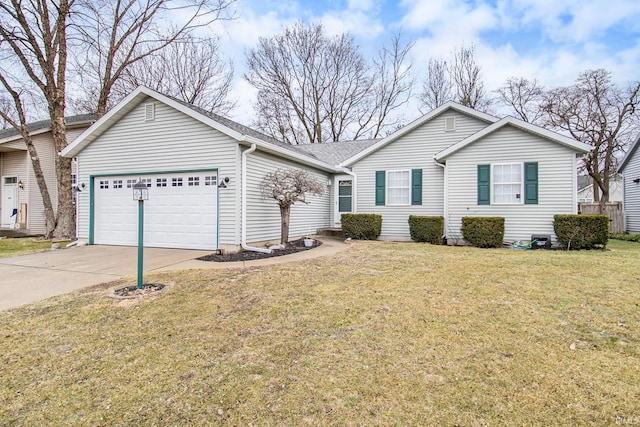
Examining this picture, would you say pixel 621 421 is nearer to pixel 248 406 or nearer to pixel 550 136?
pixel 248 406

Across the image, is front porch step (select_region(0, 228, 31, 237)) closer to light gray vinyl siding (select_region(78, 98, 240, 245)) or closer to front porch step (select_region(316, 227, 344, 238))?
light gray vinyl siding (select_region(78, 98, 240, 245))

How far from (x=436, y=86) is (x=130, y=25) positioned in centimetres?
1943

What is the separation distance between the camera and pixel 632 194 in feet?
50.5

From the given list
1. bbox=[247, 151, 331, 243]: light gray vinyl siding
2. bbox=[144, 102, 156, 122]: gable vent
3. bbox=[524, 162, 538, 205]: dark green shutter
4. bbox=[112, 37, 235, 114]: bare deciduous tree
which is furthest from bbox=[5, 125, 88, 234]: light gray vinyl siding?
bbox=[524, 162, 538, 205]: dark green shutter

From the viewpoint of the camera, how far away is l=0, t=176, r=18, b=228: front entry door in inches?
620

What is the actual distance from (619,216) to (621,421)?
61.0 feet

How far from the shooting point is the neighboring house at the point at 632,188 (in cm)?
1491

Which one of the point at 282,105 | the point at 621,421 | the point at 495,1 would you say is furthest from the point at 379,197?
the point at 282,105

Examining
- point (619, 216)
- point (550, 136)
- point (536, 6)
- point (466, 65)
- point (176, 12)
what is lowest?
point (619, 216)

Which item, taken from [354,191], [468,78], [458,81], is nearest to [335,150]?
[354,191]

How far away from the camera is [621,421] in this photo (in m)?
2.22

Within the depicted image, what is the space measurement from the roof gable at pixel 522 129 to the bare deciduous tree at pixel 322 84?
586 inches

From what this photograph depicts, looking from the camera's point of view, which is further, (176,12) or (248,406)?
(176,12)

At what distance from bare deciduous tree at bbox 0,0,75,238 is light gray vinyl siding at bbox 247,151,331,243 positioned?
8.11 metres
